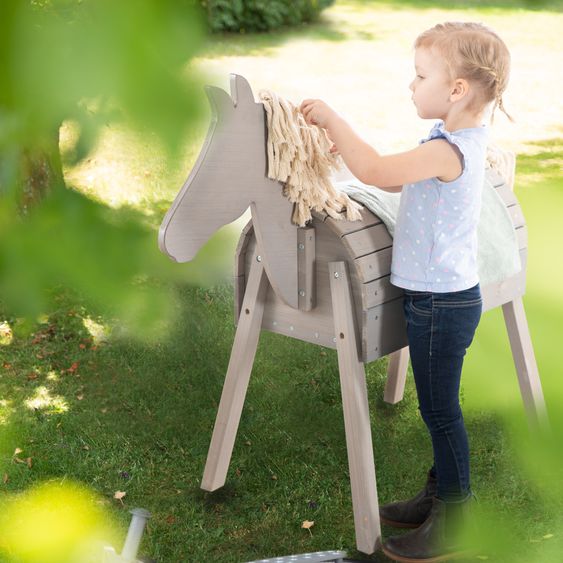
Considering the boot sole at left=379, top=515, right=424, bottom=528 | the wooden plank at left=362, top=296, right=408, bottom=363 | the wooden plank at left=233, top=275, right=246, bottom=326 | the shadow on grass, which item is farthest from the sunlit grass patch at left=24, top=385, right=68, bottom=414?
the shadow on grass

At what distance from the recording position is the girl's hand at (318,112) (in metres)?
2.18

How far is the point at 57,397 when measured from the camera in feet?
12.0

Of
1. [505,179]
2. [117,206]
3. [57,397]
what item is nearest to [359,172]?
[505,179]

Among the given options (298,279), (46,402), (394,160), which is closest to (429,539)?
(298,279)

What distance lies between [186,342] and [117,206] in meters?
3.43

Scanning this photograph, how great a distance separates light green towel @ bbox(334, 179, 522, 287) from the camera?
255 cm

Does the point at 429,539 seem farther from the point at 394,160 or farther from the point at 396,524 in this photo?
the point at 394,160

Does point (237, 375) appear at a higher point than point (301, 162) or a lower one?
lower

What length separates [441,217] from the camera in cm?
223

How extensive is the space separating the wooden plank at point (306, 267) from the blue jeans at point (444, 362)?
0.27 metres

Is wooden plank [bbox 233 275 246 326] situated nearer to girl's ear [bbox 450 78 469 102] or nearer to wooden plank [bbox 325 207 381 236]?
wooden plank [bbox 325 207 381 236]

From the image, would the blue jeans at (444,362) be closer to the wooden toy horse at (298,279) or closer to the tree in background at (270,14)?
the wooden toy horse at (298,279)

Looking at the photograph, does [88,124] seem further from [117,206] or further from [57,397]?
[57,397]

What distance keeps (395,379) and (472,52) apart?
1.68 m
